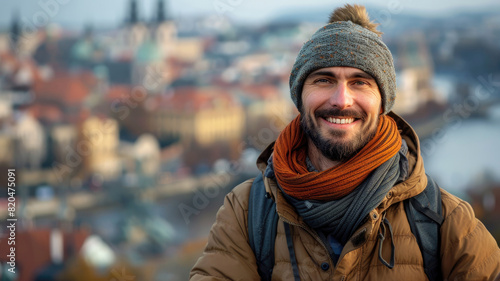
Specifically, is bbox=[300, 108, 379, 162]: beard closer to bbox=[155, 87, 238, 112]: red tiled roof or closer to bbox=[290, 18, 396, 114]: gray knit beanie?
bbox=[290, 18, 396, 114]: gray knit beanie

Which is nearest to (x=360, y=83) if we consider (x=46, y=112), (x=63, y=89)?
(x=63, y=89)

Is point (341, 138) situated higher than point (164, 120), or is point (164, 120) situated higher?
point (341, 138)

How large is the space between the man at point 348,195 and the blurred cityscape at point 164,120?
40.4ft

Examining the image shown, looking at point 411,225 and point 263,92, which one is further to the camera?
point 263,92

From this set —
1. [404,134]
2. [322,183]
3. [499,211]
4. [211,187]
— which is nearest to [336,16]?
[404,134]

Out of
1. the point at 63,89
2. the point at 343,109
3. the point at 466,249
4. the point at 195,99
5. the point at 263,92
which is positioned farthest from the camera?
the point at 195,99

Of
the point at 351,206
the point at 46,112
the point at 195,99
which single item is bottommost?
the point at 46,112

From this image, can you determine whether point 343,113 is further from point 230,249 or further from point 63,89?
point 63,89

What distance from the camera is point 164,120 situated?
15.0 meters

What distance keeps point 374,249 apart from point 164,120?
45.4ft

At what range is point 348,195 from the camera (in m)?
1.43

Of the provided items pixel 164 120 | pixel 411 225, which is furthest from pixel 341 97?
pixel 164 120

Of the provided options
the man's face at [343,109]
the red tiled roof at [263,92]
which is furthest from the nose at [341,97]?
the red tiled roof at [263,92]

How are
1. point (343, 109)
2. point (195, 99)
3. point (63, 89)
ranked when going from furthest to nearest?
point (195, 99)
point (63, 89)
point (343, 109)
